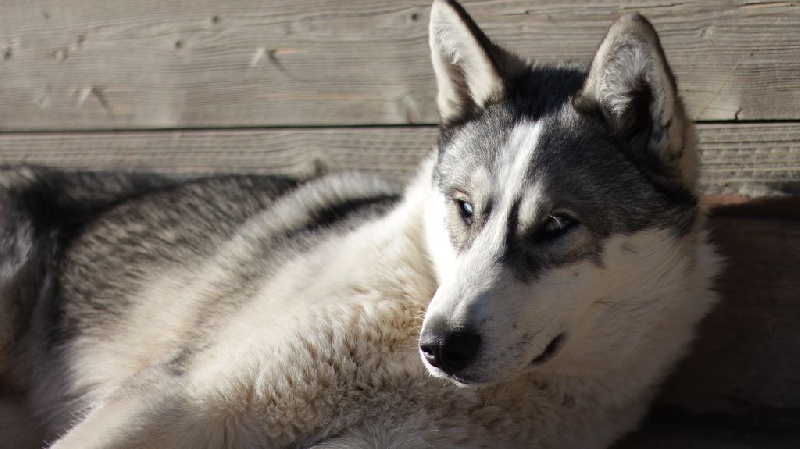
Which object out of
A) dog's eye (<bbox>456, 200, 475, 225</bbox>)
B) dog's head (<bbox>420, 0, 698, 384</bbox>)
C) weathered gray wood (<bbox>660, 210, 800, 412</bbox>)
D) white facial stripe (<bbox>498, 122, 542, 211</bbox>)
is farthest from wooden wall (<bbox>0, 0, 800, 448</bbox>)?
dog's eye (<bbox>456, 200, 475, 225</bbox>)

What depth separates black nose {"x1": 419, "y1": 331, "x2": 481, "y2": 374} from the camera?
2.30 metres

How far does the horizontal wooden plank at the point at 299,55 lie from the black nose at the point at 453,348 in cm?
157

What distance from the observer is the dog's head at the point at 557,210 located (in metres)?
2.39

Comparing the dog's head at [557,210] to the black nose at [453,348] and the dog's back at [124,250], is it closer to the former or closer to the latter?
the black nose at [453,348]

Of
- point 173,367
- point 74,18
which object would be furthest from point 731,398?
point 74,18

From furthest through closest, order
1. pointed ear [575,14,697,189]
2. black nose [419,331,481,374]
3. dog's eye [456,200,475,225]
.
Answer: dog's eye [456,200,475,225] < pointed ear [575,14,697,189] < black nose [419,331,481,374]

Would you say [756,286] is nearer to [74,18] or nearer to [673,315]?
[673,315]

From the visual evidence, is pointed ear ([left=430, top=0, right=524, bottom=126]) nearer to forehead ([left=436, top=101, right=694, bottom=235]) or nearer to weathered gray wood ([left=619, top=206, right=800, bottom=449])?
forehead ([left=436, top=101, right=694, bottom=235])

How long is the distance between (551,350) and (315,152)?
1.91 m

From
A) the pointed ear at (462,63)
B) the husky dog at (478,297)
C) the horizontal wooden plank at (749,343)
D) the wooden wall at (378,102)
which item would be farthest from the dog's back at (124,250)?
the horizontal wooden plank at (749,343)

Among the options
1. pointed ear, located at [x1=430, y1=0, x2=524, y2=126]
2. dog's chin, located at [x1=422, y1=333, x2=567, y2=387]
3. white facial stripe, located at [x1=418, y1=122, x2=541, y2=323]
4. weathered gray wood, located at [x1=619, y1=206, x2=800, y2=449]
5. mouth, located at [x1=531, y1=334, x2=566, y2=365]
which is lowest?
weathered gray wood, located at [x1=619, y1=206, x2=800, y2=449]

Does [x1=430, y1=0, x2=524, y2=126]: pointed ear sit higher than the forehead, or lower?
higher

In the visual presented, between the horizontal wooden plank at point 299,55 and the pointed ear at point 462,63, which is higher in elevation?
the pointed ear at point 462,63

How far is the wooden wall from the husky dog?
0.44 m
